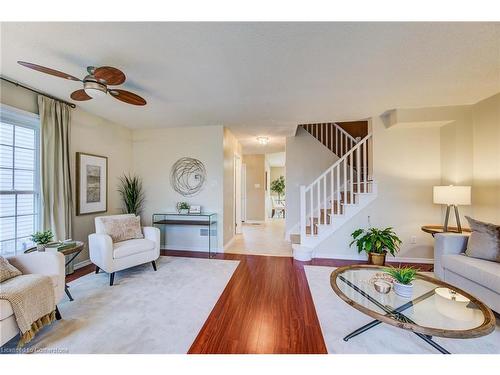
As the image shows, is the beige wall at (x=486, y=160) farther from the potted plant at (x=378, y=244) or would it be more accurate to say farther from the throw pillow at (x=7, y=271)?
the throw pillow at (x=7, y=271)

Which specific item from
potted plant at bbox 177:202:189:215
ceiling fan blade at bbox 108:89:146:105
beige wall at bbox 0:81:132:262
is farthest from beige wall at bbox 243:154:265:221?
ceiling fan blade at bbox 108:89:146:105

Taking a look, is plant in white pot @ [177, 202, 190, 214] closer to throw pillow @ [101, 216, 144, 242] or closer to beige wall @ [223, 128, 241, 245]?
beige wall @ [223, 128, 241, 245]

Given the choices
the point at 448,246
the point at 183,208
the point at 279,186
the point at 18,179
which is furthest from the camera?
the point at 279,186

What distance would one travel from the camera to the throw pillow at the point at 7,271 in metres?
1.65

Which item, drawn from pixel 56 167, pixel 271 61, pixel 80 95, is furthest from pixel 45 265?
pixel 271 61

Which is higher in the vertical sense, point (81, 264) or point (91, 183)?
point (91, 183)

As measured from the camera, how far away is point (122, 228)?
2.99m

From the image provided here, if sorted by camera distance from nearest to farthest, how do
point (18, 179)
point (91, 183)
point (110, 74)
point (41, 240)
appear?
point (110, 74)
point (41, 240)
point (18, 179)
point (91, 183)

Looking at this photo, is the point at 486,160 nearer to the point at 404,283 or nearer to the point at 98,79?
the point at 404,283

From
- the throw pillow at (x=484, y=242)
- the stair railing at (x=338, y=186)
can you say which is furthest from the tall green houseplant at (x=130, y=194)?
the throw pillow at (x=484, y=242)

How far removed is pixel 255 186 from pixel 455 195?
18.0 feet

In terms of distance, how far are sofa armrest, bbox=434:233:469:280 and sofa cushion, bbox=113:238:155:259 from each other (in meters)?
3.76

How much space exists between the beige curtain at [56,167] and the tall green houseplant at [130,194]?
1.08 m
